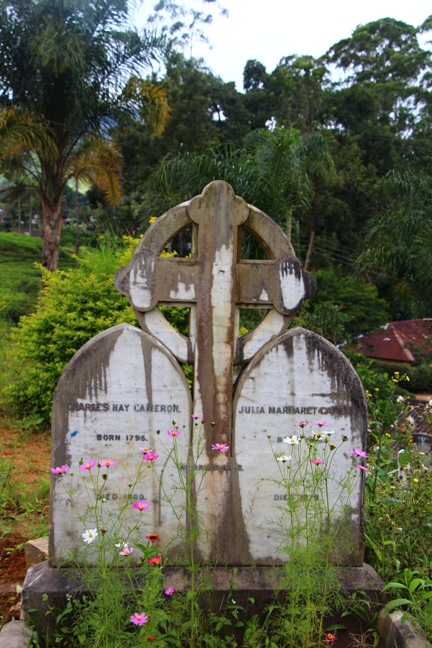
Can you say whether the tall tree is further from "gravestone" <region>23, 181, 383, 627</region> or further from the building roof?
"gravestone" <region>23, 181, 383, 627</region>

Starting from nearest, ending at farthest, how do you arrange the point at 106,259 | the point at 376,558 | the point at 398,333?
the point at 376,558
the point at 106,259
the point at 398,333

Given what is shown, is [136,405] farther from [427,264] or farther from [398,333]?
[398,333]

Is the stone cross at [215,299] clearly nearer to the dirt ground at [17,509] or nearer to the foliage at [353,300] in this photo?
the dirt ground at [17,509]

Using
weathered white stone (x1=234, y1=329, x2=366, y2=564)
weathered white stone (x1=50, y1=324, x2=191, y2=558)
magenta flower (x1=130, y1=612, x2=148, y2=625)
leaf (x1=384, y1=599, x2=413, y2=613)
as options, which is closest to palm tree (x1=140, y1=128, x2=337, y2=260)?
weathered white stone (x1=234, y1=329, x2=366, y2=564)

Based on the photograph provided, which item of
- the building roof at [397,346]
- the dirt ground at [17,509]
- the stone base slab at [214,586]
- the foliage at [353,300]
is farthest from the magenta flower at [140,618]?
the building roof at [397,346]

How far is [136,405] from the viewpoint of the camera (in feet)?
8.69

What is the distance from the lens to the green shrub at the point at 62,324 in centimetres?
583

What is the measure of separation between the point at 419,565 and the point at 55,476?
1.66 m

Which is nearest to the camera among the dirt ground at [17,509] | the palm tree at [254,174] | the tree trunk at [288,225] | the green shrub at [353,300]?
the dirt ground at [17,509]

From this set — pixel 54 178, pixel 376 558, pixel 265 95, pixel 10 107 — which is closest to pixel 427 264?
pixel 54 178

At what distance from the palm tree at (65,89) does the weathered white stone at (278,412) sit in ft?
28.9

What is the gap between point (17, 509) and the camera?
13.1 ft

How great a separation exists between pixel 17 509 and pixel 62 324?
2338mm

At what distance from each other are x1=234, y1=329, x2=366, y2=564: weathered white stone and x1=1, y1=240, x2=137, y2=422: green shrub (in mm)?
3132
